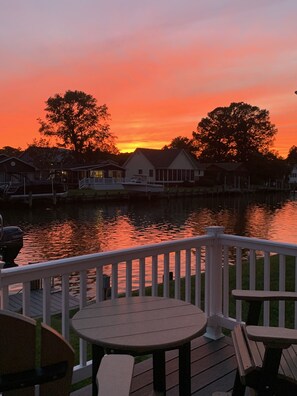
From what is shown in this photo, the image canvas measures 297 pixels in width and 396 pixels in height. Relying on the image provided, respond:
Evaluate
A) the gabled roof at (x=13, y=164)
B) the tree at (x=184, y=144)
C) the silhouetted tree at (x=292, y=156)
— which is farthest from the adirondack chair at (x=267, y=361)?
the silhouetted tree at (x=292, y=156)

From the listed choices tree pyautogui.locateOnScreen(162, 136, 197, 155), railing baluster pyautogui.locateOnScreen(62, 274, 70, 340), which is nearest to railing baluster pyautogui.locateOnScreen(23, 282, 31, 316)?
railing baluster pyautogui.locateOnScreen(62, 274, 70, 340)

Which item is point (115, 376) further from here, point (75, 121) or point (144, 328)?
point (75, 121)

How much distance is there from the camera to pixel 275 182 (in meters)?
72.4

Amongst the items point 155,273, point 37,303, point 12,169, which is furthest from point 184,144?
point 155,273

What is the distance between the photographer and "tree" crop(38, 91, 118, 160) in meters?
57.0

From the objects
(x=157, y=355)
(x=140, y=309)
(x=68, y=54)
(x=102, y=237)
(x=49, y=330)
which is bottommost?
(x=102, y=237)

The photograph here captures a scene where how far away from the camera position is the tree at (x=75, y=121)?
57031mm

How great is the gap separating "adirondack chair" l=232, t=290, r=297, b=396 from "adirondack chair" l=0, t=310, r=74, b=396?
76 cm

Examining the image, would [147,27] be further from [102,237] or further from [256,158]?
[256,158]

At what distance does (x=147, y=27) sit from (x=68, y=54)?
13.4 ft

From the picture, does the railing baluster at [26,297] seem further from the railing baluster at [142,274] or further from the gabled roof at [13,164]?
the gabled roof at [13,164]

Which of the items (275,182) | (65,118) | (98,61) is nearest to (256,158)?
(275,182)

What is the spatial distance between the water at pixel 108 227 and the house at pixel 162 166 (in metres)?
19.3

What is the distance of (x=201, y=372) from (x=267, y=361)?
1.38m
